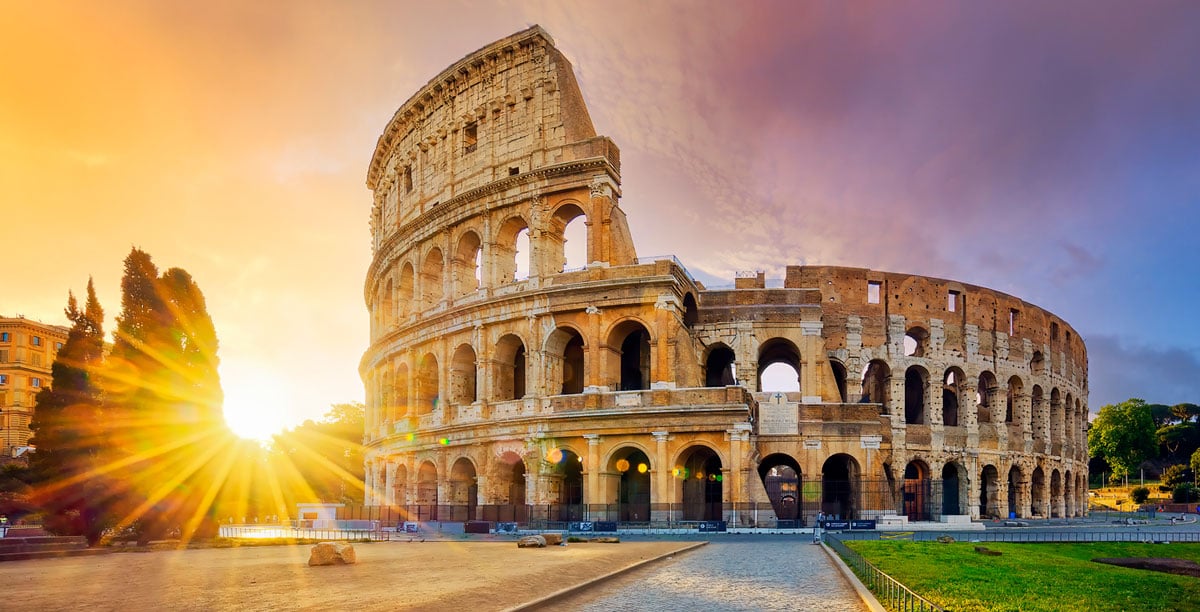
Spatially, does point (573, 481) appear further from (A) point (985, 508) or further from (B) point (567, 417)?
(A) point (985, 508)

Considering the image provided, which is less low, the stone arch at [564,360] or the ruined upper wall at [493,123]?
the ruined upper wall at [493,123]

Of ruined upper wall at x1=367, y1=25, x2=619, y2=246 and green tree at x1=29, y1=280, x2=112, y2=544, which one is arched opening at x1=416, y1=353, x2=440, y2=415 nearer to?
ruined upper wall at x1=367, y1=25, x2=619, y2=246

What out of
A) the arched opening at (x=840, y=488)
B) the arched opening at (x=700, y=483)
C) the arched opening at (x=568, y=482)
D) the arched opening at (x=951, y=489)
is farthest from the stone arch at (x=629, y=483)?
the arched opening at (x=951, y=489)

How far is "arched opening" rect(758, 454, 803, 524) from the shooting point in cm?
3759

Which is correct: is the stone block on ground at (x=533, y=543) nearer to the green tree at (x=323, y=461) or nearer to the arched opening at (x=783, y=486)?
the arched opening at (x=783, y=486)

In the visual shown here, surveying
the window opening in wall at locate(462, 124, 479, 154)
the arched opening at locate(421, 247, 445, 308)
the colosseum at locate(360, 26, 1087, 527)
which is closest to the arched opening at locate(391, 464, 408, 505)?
the colosseum at locate(360, 26, 1087, 527)

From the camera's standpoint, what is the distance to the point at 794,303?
37.9 metres

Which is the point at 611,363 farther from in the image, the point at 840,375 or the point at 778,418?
the point at 840,375

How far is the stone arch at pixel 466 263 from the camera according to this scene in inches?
1489

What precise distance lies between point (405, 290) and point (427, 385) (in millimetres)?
5395

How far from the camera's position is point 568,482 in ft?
116

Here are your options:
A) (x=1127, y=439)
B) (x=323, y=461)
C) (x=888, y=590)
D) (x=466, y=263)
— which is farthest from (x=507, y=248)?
(x=1127, y=439)

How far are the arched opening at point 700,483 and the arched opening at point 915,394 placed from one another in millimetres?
13196

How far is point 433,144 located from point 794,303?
17.9 metres
